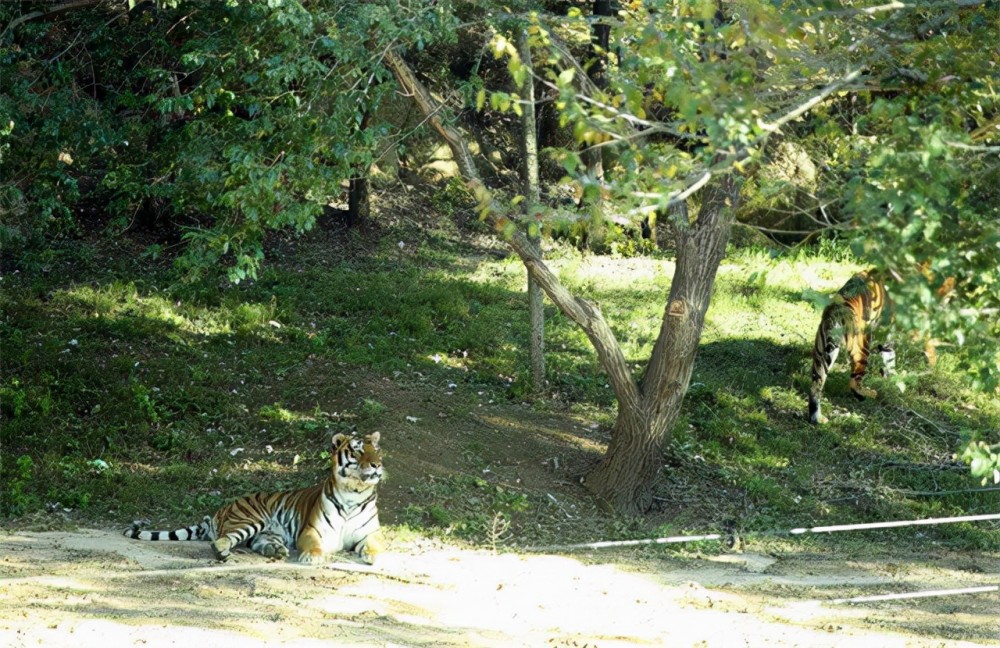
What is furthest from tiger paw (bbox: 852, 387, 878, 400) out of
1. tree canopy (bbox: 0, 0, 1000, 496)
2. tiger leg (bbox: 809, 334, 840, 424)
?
tree canopy (bbox: 0, 0, 1000, 496)

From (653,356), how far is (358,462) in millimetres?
3083

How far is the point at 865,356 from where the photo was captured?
1316 centimetres

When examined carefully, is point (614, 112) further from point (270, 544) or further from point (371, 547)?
point (270, 544)

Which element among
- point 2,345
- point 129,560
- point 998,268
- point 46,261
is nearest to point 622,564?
point 129,560

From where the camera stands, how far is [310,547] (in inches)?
347

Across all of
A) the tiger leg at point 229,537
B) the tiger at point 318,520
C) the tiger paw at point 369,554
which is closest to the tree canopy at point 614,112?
the tiger at point 318,520

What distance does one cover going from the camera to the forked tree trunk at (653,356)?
34.5 ft

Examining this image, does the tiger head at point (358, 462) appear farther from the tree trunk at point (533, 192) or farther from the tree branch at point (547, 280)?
the tree trunk at point (533, 192)

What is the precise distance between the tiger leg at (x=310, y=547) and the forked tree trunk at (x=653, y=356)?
9.30 feet

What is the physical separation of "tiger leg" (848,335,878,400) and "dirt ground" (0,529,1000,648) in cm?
398

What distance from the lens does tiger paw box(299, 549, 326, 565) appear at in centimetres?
875

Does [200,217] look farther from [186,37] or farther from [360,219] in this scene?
[186,37]

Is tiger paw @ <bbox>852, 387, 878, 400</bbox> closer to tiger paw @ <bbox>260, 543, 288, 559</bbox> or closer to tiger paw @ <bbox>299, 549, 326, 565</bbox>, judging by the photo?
tiger paw @ <bbox>299, 549, 326, 565</bbox>

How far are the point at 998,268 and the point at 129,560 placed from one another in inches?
225
